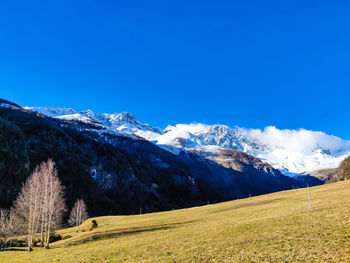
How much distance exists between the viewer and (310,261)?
53.3 ft

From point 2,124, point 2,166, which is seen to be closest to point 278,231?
point 2,166

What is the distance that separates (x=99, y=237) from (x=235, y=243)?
29.6m

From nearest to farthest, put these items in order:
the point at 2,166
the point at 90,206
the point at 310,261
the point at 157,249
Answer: the point at 310,261
the point at 157,249
the point at 2,166
the point at 90,206

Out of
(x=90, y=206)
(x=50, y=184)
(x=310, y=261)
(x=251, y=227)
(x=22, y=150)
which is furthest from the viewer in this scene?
(x=90, y=206)

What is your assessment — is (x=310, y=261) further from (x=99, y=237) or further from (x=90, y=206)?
(x=90, y=206)

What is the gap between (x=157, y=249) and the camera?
27.4m

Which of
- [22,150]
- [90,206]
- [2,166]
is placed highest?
[22,150]

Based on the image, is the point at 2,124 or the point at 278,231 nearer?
the point at 278,231

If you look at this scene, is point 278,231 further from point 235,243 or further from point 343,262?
point 343,262

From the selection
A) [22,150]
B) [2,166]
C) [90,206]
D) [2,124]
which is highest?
[2,124]

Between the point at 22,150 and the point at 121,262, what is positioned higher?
the point at 22,150

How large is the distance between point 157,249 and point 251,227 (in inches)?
493

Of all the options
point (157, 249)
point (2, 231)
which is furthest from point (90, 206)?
point (157, 249)

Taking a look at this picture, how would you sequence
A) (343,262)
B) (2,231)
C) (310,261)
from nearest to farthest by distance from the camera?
1. (343,262)
2. (310,261)
3. (2,231)
